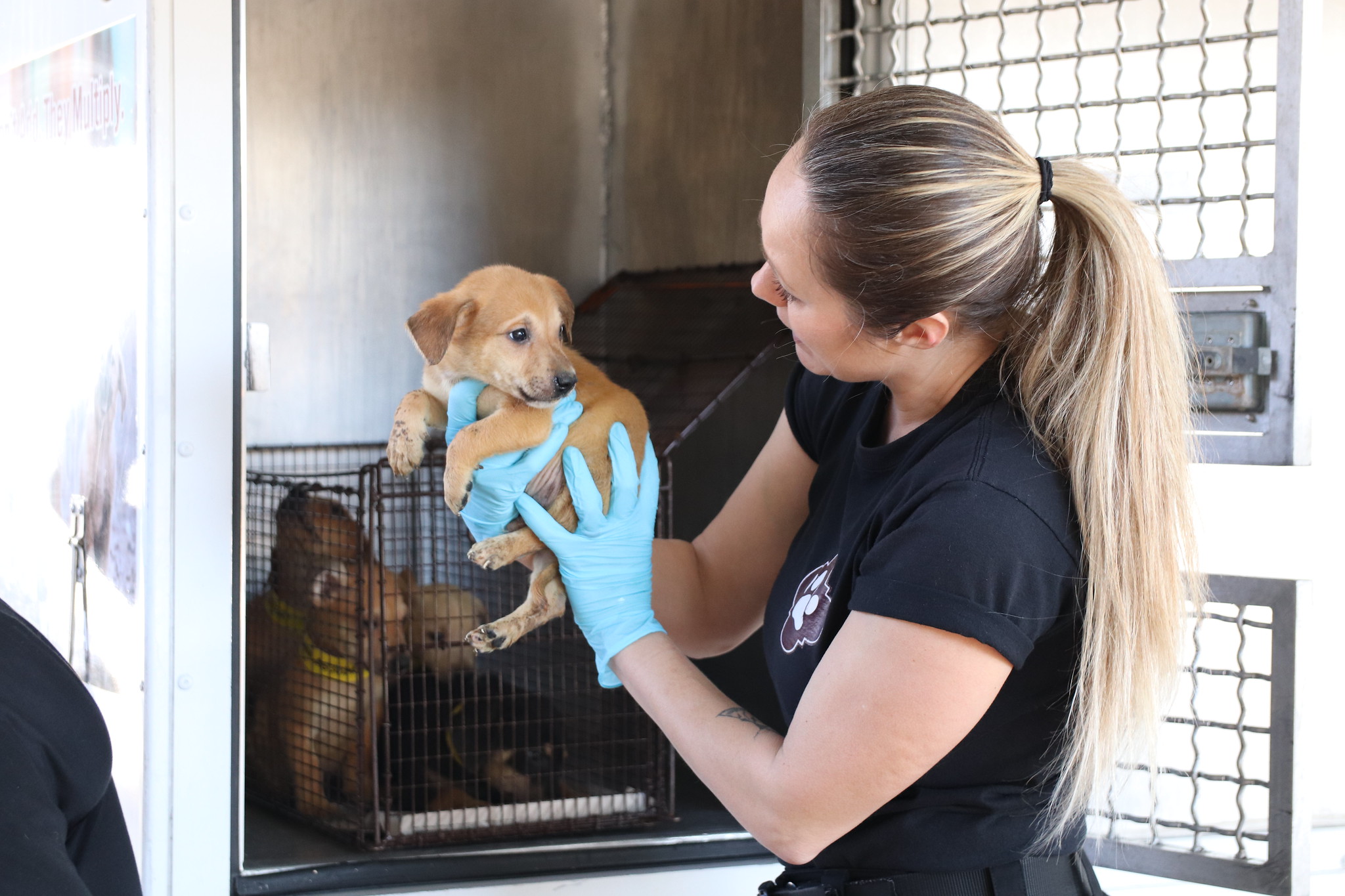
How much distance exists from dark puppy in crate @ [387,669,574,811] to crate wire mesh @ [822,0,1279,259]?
1.38 metres

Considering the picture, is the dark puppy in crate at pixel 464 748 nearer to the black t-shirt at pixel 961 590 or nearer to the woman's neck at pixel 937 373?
the black t-shirt at pixel 961 590

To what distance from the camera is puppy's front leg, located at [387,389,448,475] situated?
116 centimetres

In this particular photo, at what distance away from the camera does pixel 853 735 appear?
2.84ft

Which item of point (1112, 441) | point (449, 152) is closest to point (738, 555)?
point (1112, 441)

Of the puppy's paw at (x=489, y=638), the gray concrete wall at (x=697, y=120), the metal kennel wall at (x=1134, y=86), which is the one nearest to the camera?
the puppy's paw at (x=489, y=638)

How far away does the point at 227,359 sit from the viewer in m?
1.50

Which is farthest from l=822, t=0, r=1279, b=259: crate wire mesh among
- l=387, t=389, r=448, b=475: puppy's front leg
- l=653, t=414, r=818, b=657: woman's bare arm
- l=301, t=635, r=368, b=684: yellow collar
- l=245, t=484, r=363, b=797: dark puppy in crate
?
l=301, t=635, r=368, b=684: yellow collar

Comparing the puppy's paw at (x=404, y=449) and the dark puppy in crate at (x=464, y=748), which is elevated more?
the puppy's paw at (x=404, y=449)

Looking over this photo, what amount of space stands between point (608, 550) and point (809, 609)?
273 millimetres

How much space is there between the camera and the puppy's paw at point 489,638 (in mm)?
1094

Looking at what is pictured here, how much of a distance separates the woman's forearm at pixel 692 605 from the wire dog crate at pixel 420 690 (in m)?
0.54

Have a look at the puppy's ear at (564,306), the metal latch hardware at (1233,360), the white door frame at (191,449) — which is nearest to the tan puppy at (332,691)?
the white door frame at (191,449)

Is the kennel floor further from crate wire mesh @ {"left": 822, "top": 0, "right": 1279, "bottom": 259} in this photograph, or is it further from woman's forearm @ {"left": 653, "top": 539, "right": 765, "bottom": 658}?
crate wire mesh @ {"left": 822, "top": 0, "right": 1279, "bottom": 259}

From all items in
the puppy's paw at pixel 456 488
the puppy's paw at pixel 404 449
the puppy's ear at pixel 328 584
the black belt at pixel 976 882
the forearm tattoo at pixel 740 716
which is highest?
the puppy's paw at pixel 404 449
